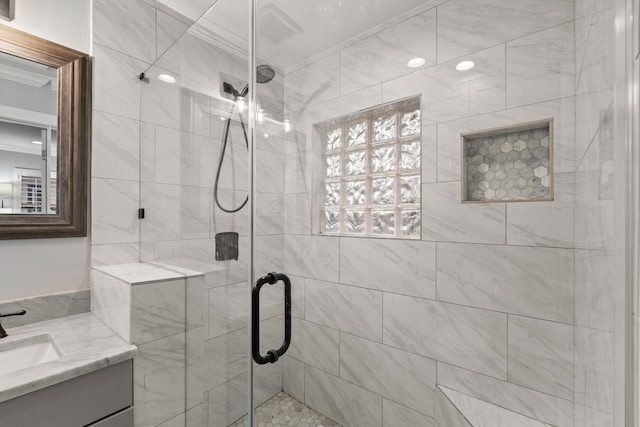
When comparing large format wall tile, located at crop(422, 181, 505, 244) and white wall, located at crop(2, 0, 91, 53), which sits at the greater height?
white wall, located at crop(2, 0, 91, 53)

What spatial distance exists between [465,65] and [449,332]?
70 cm

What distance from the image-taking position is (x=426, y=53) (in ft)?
2.60

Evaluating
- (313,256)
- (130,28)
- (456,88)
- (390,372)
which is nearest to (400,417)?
(390,372)

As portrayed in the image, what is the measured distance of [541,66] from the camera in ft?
2.03

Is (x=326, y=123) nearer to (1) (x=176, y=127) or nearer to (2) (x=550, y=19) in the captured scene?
(2) (x=550, y=19)

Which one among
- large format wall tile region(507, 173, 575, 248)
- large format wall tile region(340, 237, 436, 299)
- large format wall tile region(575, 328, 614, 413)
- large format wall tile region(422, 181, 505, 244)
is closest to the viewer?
large format wall tile region(575, 328, 614, 413)

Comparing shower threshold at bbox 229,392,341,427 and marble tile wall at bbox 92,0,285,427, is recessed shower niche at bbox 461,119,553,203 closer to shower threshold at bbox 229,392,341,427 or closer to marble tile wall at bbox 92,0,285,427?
marble tile wall at bbox 92,0,285,427

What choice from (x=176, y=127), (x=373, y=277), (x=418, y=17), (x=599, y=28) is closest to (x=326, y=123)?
(x=418, y=17)

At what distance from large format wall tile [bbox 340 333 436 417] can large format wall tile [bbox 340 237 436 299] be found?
186mm

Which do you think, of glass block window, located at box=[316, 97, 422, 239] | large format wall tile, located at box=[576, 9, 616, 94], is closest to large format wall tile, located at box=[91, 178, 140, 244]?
glass block window, located at box=[316, 97, 422, 239]

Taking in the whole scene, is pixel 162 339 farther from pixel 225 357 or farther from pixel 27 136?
pixel 27 136

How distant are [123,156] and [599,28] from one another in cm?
184

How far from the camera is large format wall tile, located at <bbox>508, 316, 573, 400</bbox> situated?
23.7 inches

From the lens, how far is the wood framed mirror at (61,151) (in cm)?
129
